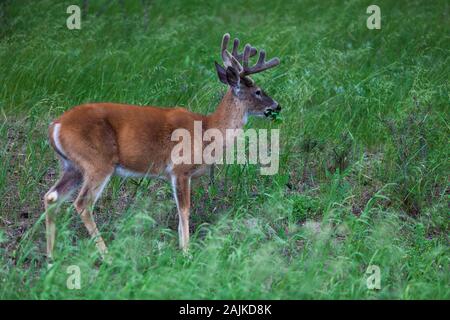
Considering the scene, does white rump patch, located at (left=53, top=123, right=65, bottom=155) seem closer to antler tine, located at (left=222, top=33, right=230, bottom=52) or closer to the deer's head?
the deer's head

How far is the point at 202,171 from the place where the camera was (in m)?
7.67

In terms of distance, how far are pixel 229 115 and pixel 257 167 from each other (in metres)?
0.59

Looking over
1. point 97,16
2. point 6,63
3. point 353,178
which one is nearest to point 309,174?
point 353,178

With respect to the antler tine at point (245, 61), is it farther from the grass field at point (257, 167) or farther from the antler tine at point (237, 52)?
the grass field at point (257, 167)

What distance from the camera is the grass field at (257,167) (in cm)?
601

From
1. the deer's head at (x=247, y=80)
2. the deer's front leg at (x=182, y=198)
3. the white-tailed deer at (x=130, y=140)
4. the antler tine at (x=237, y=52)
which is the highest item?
the antler tine at (x=237, y=52)

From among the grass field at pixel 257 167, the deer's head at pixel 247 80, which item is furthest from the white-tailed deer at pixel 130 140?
the grass field at pixel 257 167

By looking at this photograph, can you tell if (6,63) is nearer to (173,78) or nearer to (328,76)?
(173,78)

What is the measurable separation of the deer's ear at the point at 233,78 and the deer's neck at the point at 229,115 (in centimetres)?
8

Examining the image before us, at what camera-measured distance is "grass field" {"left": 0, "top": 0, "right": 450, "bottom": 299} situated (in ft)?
19.7

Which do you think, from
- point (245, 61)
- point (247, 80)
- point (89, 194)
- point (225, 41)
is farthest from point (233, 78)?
point (89, 194)

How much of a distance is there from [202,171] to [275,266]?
5.76ft

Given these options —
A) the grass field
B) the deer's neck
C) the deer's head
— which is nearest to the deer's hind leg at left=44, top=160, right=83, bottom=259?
the grass field

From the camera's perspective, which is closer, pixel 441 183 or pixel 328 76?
pixel 441 183
